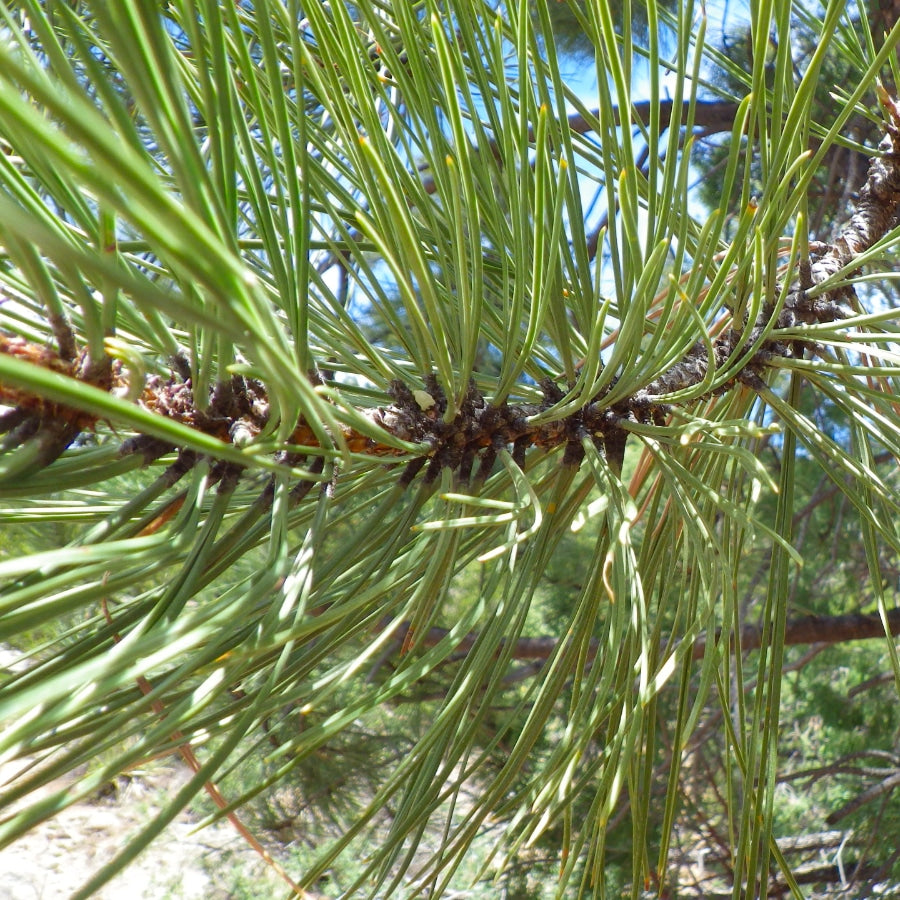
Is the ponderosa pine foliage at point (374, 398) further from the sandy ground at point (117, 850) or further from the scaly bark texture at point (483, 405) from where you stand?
the sandy ground at point (117, 850)

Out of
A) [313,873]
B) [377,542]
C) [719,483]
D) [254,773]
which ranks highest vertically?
[719,483]

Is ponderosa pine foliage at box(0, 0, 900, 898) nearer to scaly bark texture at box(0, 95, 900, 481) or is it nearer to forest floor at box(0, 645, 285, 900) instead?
scaly bark texture at box(0, 95, 900, 481)

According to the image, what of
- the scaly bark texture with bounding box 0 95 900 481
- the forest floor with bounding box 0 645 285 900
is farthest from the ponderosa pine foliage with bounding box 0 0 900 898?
the forest floor with bounding box 0 645 285 900

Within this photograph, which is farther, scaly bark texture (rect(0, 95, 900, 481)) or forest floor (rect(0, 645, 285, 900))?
forest floor (rect(0, 645, 285, 900))

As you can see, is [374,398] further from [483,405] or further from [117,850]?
[117,850]

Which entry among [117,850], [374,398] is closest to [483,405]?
[374,398]

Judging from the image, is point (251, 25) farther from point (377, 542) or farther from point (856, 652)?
point (856, 652)

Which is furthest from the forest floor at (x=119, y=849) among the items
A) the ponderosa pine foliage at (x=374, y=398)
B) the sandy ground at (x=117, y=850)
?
the ponderosa pine foliage at (x=374, y=398)

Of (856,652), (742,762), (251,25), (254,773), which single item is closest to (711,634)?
(742,762)
